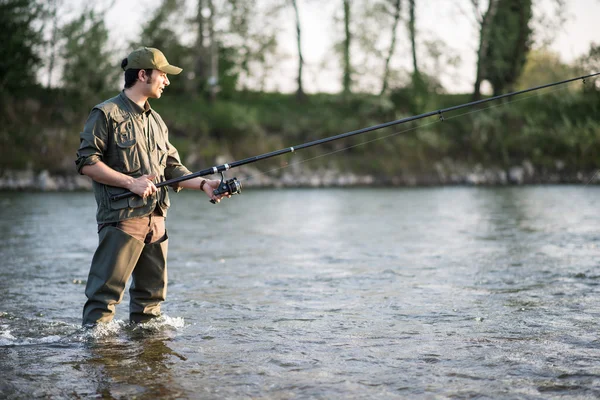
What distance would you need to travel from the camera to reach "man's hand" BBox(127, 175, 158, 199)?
4684 mm

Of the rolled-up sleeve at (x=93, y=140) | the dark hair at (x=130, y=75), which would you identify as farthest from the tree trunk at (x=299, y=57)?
the rolled-up sleeve at (x=93, y=140)

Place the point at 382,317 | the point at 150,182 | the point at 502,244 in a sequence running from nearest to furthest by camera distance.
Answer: the point at 150,182 < the point at 382,317 < the point at 502,244

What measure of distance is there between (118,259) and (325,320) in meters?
1.56

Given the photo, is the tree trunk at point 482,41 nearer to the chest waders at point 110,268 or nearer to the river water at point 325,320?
the river water at point 325,320

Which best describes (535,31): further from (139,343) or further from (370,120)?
(139,343)

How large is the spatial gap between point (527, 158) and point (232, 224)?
19.5m

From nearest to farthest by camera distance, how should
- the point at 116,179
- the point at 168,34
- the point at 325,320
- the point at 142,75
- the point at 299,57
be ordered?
the point at 116,179 < the point at 142,75 < the point at 325,320 < the point at 168,34 < the point at 299,57

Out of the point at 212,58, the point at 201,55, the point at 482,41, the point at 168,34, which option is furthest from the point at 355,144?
the point at 168,34

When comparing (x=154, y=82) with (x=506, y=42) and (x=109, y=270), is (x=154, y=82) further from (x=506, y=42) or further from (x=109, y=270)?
(x=506, y=42)

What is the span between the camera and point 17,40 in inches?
1204

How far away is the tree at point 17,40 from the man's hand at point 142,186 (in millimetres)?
28165

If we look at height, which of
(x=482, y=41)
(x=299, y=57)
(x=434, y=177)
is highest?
(x=299, y=57)

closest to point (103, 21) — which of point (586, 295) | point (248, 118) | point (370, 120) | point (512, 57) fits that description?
point (248, 118)

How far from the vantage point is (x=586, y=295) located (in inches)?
249
